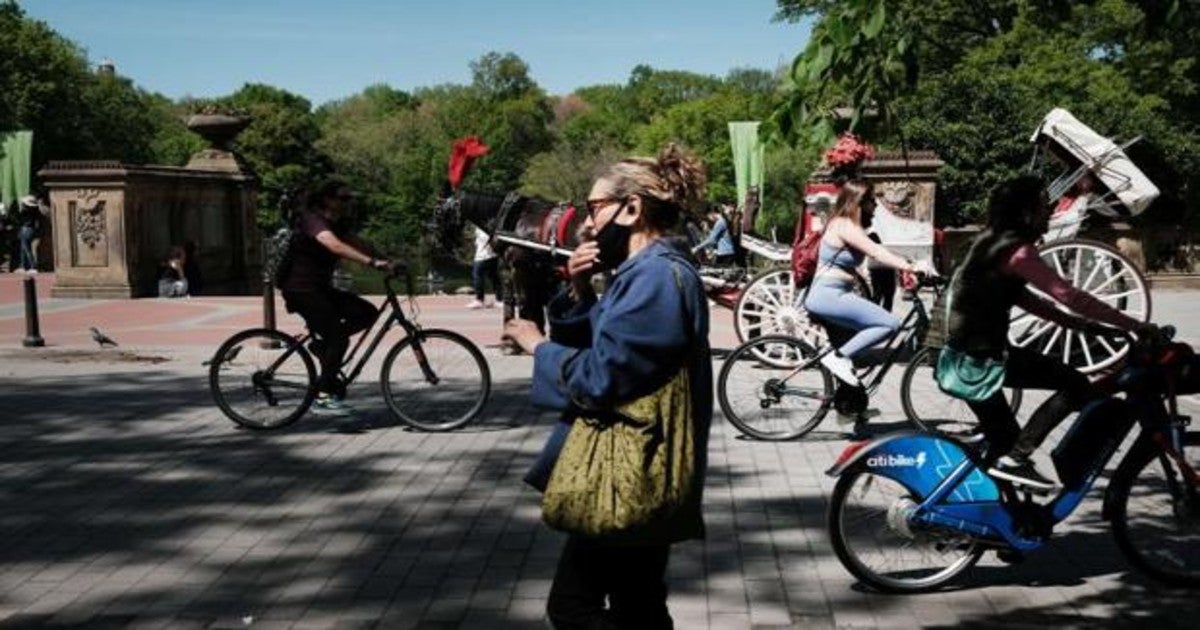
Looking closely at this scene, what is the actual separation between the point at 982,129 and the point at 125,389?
2039 cm

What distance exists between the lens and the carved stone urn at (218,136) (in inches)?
966

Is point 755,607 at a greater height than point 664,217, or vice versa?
point 664,217

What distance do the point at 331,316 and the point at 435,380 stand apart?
0.84 metres

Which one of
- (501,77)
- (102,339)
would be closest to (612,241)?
(102,339)

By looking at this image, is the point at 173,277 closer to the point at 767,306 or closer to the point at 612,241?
the point at 767,306

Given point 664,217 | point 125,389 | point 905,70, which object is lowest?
point 125,389

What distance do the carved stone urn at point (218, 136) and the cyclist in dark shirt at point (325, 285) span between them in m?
17.0

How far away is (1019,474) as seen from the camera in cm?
477

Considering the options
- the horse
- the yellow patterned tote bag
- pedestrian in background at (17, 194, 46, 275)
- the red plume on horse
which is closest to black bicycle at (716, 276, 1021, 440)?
the horse

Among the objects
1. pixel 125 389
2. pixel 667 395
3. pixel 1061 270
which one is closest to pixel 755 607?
pixel 667 395

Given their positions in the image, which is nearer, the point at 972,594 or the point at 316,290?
the point at 972,594

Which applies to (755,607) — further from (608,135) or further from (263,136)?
(608,135)

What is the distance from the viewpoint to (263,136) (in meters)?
84.5

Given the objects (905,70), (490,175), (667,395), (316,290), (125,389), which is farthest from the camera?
(490,175)
